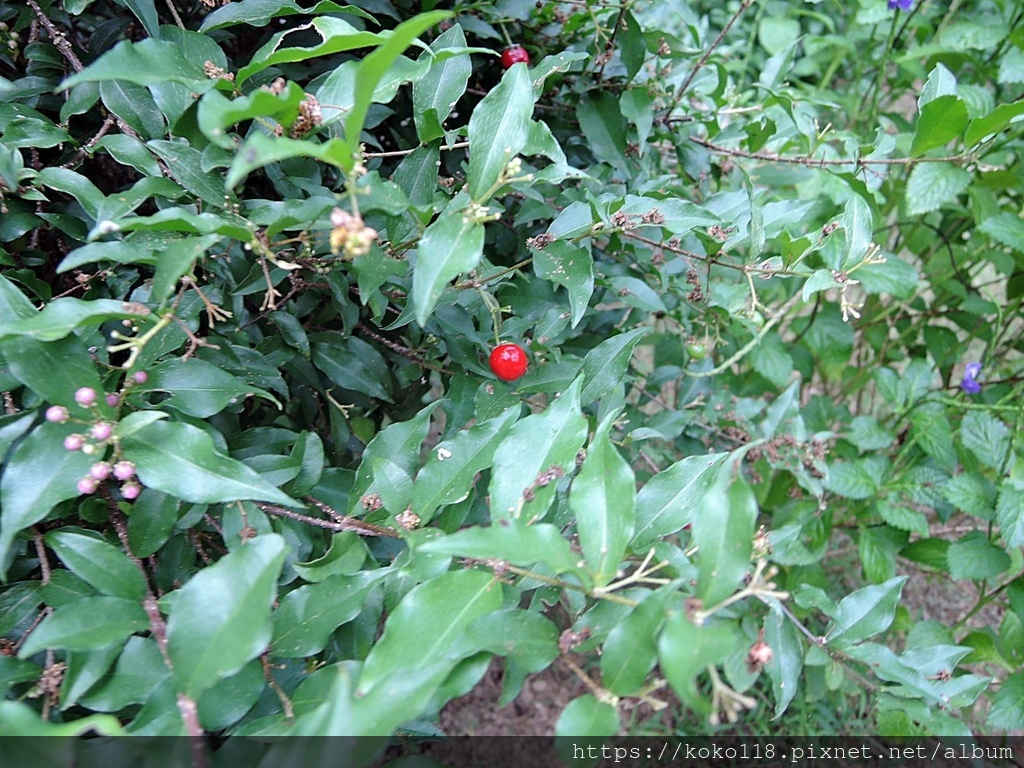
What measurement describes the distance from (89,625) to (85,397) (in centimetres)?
18

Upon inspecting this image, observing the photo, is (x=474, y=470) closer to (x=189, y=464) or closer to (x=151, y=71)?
(x=189, y=464)

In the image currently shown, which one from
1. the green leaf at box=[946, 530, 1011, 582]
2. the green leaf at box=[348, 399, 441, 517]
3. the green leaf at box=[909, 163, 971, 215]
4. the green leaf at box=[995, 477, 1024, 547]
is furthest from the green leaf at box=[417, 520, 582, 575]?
the green leaf at box=[909, 163, 971, 215]

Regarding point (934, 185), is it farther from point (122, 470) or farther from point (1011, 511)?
point (122, 470)

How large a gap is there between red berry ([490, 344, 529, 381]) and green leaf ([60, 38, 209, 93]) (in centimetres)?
40

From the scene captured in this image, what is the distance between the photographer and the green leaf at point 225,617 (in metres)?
0.48

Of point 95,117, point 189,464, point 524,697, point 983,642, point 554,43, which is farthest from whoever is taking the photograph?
point 524,697

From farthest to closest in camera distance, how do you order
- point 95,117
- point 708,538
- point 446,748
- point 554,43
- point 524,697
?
point 524,697 < point 446,748 < point 554,43 < point 95,117 < point 708,538

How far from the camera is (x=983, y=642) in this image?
1433 millimetres

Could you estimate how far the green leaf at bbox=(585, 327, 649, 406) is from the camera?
0.83 meters

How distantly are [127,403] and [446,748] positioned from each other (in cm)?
122

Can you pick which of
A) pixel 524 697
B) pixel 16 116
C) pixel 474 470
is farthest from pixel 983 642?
pixel 16 116

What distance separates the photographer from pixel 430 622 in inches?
20.3

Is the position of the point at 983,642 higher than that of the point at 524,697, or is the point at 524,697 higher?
the point at 983,642

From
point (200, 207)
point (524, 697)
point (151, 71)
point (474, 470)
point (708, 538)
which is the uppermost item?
point (151, 71)
